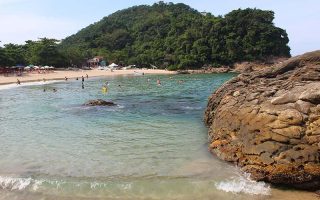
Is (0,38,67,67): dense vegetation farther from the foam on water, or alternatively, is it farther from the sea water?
the foam on water

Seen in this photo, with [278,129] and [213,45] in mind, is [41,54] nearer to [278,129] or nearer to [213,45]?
[213,45]

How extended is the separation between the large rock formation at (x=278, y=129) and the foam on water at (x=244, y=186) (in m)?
0.37

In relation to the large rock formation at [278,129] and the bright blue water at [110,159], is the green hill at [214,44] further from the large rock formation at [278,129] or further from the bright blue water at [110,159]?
the large rock formation at [278,129]

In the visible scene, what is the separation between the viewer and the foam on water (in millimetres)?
12102

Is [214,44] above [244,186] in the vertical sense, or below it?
above

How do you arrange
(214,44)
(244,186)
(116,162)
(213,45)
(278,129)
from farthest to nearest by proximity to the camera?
1. (214,44)
2. (213,45)
3. (116,162)
4. (278,129)
5. (244,186)

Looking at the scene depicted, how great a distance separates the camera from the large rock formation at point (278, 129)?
12241 mm

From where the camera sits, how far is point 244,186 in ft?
40.7

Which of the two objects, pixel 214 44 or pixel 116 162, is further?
pixel 214 44

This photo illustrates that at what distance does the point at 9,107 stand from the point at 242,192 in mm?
29196

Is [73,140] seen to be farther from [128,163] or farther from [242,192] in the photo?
[242,192]

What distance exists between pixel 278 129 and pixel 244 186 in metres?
2.44

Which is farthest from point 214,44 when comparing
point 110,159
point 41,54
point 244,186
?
point 244,186

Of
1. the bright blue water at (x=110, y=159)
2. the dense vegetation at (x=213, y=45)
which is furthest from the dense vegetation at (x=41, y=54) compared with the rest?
the bright blue water at (x=110, y=159)
